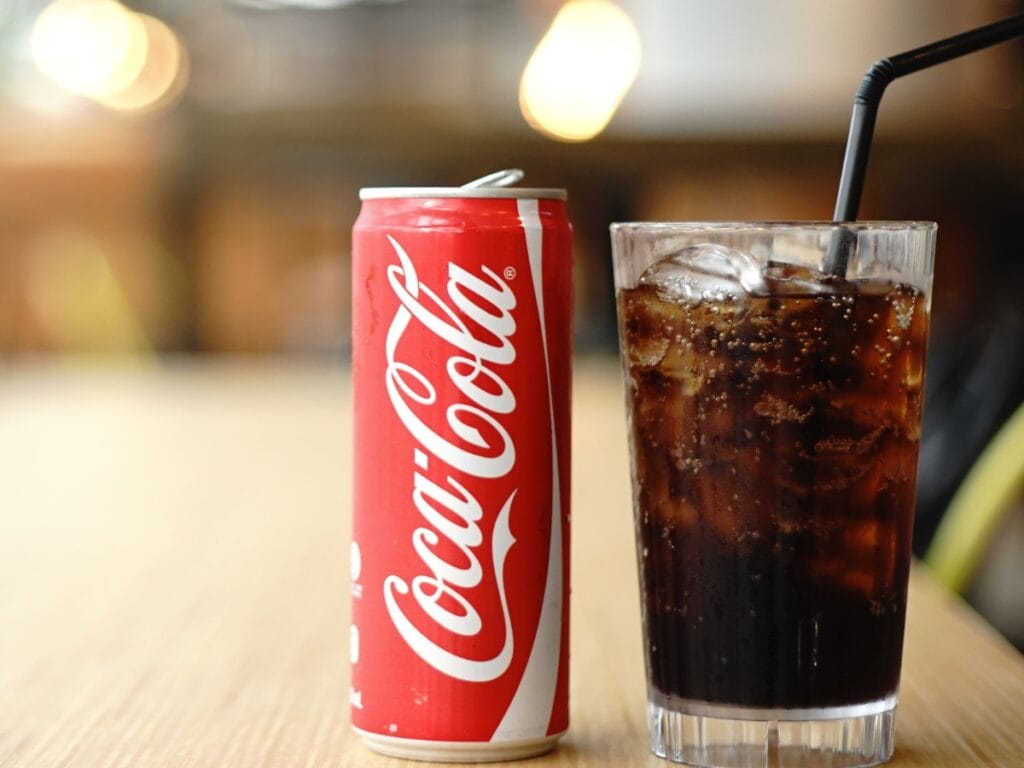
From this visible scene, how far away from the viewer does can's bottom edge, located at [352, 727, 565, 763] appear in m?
0.71

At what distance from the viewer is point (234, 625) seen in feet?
3.43

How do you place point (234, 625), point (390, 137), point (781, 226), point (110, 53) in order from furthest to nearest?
point (390, 137), point (110, 53), point (234, 625), point (781, 226)

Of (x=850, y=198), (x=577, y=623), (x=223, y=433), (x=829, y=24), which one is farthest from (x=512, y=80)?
(x=850, y=198)

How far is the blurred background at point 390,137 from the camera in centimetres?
365

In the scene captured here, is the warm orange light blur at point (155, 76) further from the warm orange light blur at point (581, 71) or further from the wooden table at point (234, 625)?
the wooden table at point (234, 625)

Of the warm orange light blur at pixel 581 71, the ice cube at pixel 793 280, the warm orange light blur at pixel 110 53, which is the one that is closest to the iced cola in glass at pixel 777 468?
the ice cube at pixel 793 280

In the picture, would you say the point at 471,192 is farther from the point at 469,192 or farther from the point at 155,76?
the point at 155,76

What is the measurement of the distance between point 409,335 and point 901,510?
0.80 ft

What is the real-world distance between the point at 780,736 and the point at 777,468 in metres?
0.12

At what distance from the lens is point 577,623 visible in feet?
3.44

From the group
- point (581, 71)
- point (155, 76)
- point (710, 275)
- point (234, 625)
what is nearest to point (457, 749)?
point (710, 275)

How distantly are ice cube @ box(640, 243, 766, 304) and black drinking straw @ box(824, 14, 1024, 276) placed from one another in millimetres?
61

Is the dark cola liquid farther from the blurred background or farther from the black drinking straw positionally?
the blurred background

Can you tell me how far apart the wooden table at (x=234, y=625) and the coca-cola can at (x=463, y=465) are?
38mm
